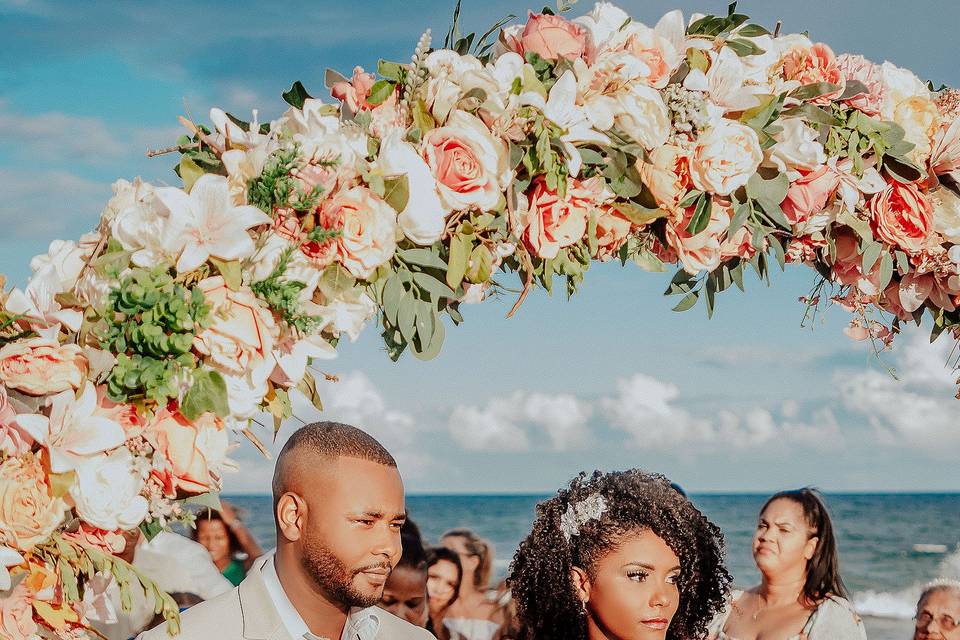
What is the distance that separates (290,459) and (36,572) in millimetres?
1082

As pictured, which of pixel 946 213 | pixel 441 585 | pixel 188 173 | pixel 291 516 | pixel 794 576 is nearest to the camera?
pixel 188 173

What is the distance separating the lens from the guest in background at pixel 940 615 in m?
5.50

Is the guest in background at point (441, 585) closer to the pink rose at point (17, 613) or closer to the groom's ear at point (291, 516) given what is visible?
the groom's ear at point (291, 516)

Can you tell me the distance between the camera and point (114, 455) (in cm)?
200

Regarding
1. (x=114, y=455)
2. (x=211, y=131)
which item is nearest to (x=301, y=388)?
(x=114, y=455)

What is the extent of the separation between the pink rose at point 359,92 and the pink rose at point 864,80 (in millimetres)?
1219

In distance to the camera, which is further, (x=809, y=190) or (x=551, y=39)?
(x=809, y=190)

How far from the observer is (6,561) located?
6.24 ft

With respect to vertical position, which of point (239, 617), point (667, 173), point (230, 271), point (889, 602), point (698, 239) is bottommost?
point (889, 602)

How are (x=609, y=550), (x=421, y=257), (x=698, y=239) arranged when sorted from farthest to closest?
(x=609, y=550)
(x=698, y=239)
(x=421, y=257)

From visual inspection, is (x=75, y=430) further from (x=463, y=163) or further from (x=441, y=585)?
(x=441, y=585)

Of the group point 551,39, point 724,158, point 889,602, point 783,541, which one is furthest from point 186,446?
point 889,602

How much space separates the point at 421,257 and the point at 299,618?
1.19 m

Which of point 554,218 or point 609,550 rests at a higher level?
point 554,218
